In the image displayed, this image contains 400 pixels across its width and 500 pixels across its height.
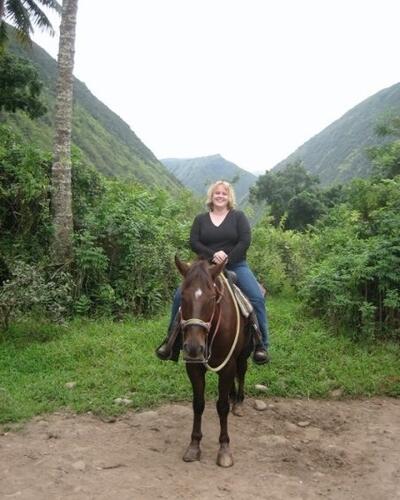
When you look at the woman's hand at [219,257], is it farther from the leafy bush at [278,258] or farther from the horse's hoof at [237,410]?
the leafy bush at [278,258]

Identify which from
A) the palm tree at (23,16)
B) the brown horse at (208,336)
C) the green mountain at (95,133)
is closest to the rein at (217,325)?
the brown horse at (208,336)

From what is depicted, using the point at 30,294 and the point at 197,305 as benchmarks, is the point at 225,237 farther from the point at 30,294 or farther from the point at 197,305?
the point at 30,294

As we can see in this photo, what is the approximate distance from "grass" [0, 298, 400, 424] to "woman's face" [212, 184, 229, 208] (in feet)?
8.28

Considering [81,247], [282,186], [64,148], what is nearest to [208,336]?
[81,247]

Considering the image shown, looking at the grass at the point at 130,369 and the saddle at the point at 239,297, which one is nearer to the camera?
the saddle at the point at 239,297

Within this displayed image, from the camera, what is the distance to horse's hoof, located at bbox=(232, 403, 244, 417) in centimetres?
592

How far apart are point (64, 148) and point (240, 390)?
5705 millimetres

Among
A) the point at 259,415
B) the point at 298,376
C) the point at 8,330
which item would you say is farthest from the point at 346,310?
the point at 8,330

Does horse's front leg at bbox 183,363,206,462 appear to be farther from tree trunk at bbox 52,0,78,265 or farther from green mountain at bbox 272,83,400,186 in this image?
green mountain at bbox 272,83,400,186

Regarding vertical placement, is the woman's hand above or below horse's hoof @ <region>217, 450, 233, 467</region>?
above

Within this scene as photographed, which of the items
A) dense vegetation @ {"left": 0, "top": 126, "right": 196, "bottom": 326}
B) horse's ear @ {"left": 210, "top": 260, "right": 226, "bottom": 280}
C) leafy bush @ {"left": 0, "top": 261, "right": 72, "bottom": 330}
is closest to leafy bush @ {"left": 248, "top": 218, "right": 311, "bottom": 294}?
dense vegetation @ {"left": 0, "top": 126, "right": 196, "bottom": 326}

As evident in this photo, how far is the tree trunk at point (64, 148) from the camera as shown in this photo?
899 cm

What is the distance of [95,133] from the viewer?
279 ft

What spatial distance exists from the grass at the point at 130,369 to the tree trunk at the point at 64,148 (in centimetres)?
156
